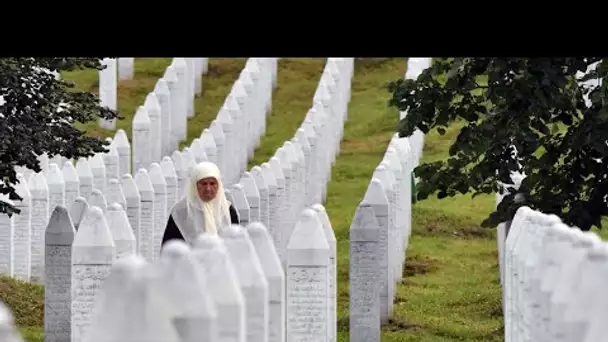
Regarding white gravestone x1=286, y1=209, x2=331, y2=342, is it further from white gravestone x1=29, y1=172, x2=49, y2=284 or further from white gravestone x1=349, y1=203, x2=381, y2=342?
white gravestone x1=29, y1=172, x2=49, y2=284

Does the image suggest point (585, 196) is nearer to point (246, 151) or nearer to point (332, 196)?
point (332, 196)

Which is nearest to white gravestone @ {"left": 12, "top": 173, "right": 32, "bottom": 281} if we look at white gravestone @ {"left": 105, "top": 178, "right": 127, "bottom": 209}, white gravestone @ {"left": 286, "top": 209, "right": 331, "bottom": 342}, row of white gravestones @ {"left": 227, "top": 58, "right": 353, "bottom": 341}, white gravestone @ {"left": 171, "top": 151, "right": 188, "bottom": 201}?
white gravestone @ {"left": 105, "top": 178, "right": 127, "bottom": 209}

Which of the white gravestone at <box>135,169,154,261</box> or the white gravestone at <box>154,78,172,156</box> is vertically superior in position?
the white gravestone at <box>154,78,172,156</box>

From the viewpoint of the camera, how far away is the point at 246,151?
27.7 metres

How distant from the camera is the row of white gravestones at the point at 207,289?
5859 millimetres

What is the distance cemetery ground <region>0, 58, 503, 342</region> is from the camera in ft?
55.9

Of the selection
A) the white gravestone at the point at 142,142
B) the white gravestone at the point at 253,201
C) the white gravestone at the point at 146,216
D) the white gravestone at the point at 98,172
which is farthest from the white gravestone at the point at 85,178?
the white gravestone at the point at 142,142

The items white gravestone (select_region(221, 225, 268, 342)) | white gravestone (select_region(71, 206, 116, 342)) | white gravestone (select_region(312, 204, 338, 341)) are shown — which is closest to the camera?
white gravestone (select_region(221, 225, 268, 342))

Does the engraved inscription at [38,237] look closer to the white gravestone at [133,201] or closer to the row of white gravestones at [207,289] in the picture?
the white gravestone at [133,201]
